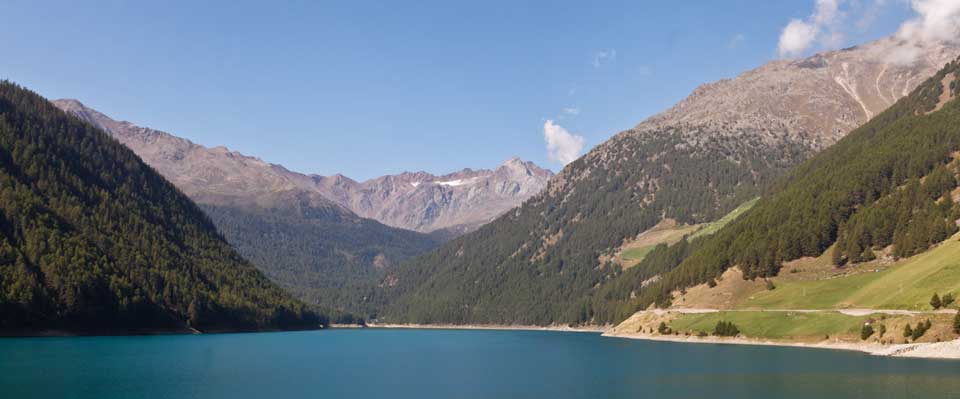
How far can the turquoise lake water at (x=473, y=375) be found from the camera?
74.8 m

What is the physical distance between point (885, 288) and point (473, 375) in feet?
273

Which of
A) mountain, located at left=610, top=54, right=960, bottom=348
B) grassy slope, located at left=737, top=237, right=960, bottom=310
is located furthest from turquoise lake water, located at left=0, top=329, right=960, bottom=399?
grassy slope, located at left=737, top=237, right=960, bottom=310

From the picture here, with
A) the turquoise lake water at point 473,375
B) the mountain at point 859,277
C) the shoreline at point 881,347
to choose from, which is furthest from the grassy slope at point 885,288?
the turquoise lake water at point 473,375

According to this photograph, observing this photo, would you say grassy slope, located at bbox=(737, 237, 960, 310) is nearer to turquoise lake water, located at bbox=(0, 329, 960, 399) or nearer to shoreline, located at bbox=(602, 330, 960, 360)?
shoreline, located at bbox=(602, 330, 960, 360)

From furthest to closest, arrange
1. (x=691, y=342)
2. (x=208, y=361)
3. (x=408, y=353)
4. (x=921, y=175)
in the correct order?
(x=921, y=175)
(x=691, y=342)
(x=408, y=353)
(x=208, y=361)

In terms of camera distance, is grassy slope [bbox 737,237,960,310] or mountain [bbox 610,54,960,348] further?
grassy slope [bbox 737,237,960,310]

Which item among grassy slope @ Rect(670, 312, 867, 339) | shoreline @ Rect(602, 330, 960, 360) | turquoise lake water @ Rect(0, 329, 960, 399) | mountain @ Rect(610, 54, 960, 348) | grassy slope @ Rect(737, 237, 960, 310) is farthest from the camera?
grassy slope @ Rect(670, 312, 867, 339)

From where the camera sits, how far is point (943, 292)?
120 m

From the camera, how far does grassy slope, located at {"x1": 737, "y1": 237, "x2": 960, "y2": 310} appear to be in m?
124

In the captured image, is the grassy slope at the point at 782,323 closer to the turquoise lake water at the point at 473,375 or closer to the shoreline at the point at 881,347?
the shoreline at the point at 881,347

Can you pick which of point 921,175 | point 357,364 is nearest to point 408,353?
point 357,364

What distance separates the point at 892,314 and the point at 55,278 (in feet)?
551

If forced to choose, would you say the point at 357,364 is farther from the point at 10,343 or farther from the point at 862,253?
the point at 862,253

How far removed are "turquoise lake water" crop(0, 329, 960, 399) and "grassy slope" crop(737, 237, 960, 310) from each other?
2026 centimetres
